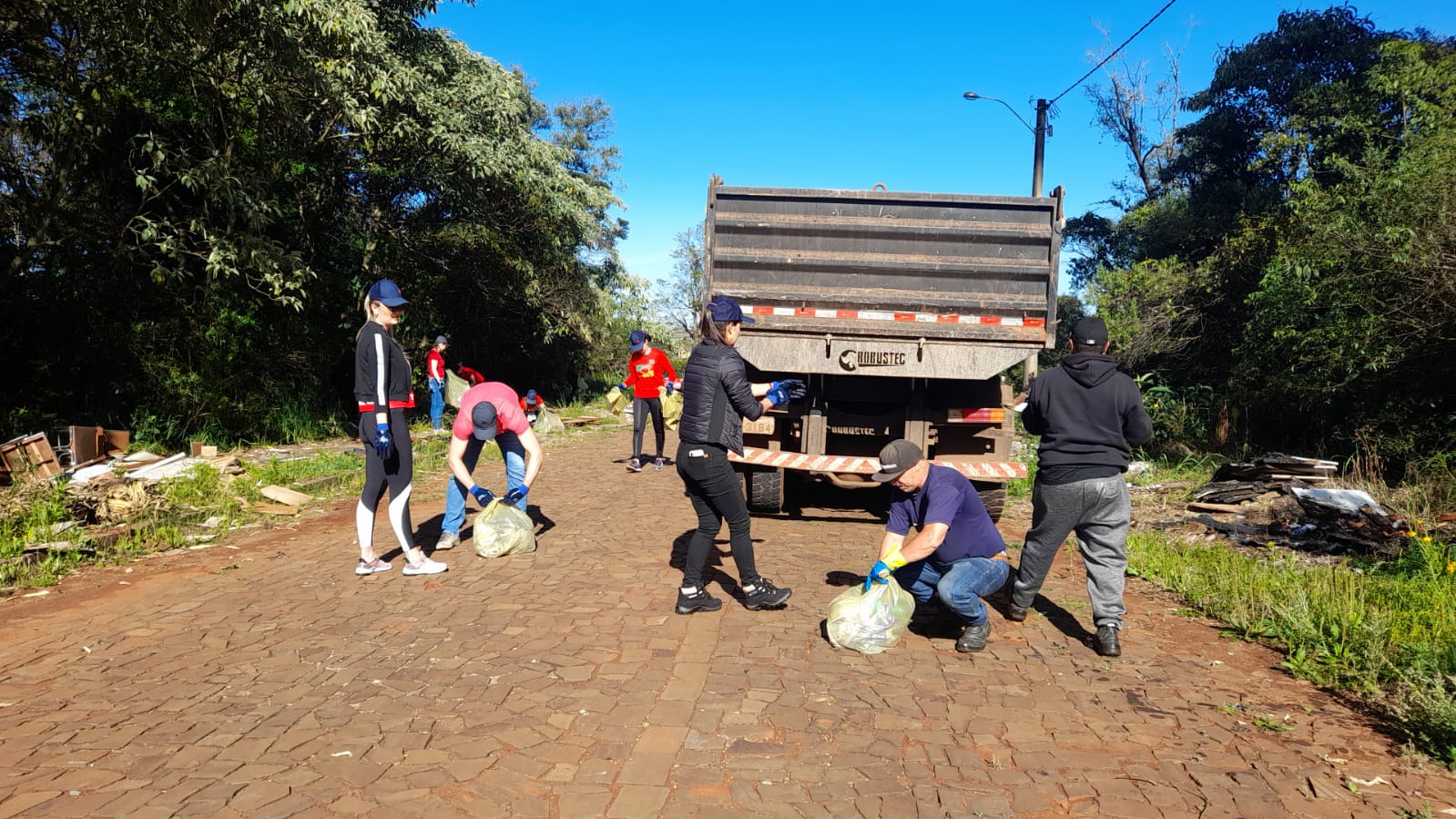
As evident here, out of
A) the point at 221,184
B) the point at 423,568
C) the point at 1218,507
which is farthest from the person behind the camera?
the point at 221,184

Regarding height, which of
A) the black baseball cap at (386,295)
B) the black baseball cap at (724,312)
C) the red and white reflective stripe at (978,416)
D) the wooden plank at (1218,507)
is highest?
the black baseball cap at (386,295)

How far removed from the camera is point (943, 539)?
4.50m

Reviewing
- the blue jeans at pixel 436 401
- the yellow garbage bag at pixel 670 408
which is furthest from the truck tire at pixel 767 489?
the blue jeans at pixel 436 401

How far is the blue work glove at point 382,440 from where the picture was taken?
5445 millimetres

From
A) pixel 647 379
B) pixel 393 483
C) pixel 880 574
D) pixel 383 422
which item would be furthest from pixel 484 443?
pixel 647 379

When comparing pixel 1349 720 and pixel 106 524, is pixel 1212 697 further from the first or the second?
pixel 106 524

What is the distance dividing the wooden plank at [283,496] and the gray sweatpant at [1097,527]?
7.21 meters

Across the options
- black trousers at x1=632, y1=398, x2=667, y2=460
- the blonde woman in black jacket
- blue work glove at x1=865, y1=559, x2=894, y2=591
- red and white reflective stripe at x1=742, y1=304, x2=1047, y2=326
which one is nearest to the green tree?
black trousers at x1=632, y1=398, x2=667, y2=460

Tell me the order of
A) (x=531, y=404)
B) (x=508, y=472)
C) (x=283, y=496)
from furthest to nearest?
(x=531, y=404)
(x=283, y=496)
(x=508, y=472)

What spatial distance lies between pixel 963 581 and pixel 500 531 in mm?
3497

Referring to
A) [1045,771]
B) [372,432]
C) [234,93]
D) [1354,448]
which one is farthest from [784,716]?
[234,93]

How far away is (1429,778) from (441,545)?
5.91 meters

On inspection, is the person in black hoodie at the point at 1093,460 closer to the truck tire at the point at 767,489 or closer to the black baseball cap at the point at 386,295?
the truck tire at the point at 767,489

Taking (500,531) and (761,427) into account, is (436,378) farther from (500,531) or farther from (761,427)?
(500,531)
